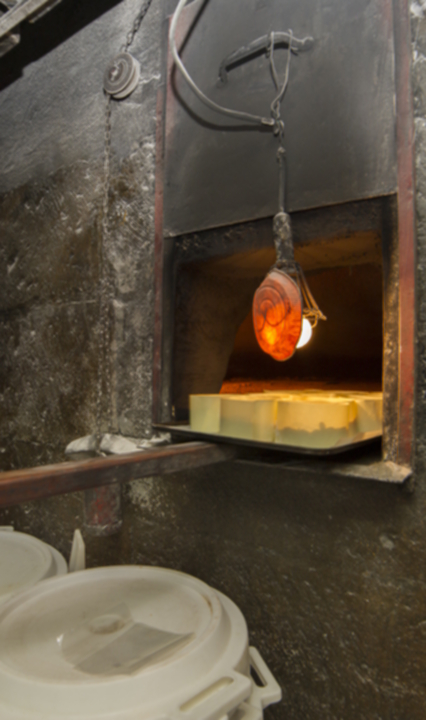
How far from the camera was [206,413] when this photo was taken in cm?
152

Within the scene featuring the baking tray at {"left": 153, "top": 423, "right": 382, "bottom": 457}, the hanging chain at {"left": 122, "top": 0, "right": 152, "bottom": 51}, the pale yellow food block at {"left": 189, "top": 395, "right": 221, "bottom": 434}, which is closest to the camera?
the baking tray at {"left": 153, "top": 423, "right": 382, "bottom": 457}

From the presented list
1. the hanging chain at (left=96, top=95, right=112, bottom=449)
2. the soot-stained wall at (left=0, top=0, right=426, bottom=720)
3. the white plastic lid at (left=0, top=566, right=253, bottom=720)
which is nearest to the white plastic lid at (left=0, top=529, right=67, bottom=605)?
the white plastic lid at (left=0, top=566, right=253, bottom=720)

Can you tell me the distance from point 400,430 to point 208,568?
941 millimetres

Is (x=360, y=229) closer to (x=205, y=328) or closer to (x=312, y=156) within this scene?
(x=312, y=156)

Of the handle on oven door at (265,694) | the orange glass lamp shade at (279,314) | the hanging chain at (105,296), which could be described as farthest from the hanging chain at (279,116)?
the handle on oven door at (265,694)

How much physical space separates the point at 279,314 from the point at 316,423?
14.2 inches

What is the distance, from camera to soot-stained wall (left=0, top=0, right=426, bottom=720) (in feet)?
4.55

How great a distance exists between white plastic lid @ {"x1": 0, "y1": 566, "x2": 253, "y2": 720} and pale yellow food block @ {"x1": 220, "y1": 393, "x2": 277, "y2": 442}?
0.46 m

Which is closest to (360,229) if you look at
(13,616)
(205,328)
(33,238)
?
(205,328)

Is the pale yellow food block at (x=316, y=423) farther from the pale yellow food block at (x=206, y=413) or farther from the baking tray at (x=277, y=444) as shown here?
the pale yellow food block at (x=206, y=413)

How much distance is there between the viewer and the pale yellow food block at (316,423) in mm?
1243

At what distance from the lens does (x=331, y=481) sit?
152 cm

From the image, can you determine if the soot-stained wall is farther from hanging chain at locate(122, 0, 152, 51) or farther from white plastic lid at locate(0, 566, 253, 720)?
white plastic lid at locate(0, 566, 253, 720)

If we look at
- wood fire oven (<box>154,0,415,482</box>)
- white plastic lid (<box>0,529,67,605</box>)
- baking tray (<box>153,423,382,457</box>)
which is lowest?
white plastic lid (<box>0,529,67,605</box>)
